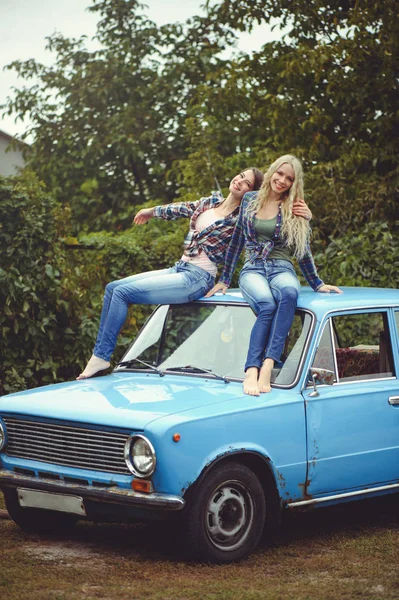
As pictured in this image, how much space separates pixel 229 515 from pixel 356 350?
6.65ft

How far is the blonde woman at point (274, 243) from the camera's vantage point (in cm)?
691

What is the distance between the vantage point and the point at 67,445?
6.23 metres

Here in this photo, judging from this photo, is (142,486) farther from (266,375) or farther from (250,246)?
(250,246)

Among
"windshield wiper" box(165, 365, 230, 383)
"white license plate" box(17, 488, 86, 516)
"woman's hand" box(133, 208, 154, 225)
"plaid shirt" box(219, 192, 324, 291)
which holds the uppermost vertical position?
"woman's hand" box(133, 208, 154, 225)

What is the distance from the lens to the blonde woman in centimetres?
691

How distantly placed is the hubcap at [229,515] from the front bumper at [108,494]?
12.9 inches

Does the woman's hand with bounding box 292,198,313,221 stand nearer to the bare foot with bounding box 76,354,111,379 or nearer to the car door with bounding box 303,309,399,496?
the car door with bounding box 303,309,399,496

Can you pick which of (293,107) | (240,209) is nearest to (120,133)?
(293,107)

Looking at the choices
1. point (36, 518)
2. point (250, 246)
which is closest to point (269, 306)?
point (250, 246)

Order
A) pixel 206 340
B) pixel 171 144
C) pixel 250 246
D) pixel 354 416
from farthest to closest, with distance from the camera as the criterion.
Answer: pixel 171 144
pixel 250 246
pixel 206 340
pixel 354 416

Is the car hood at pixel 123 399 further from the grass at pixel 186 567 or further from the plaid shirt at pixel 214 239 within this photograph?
the plaid shirt at pixel 214 239

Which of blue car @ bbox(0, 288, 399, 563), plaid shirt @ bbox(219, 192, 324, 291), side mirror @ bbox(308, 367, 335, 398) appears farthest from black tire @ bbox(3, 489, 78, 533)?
plaid shirt @ bbox(219, 192, 324, 291)

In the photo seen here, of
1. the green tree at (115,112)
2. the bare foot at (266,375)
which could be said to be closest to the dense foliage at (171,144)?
the green tree at (115,112)

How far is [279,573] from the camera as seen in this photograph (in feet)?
19.6
